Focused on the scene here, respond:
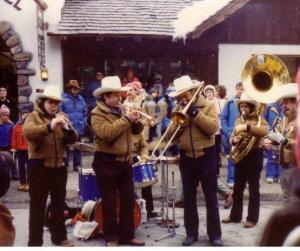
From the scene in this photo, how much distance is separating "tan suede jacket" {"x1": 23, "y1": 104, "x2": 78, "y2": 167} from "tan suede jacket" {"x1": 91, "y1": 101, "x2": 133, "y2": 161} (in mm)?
212

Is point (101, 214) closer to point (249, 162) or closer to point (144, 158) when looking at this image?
point (144, 158)

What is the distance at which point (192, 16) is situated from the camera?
9.84 metres

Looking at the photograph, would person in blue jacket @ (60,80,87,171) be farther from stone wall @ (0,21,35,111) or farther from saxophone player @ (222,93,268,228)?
saxophone player @ (222,93,268,228)

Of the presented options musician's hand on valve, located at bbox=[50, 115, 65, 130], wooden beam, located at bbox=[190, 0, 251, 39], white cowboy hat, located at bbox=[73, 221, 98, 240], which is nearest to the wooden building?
wooden beam, located at bbox=[190, 0, 251, 39]

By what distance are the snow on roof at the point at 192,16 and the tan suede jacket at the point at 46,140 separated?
495 centimetres

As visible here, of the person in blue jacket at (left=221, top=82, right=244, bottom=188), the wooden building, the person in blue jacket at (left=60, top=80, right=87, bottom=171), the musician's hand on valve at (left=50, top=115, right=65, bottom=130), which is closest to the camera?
the musician's hand on valve at (left=50, top=115, right=65, bottom=130)

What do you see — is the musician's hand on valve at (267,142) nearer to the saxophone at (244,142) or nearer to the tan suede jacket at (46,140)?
the saxophone at (244,142)

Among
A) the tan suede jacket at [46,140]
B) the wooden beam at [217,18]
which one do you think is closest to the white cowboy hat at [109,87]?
the tan suede jacket at [46,140]

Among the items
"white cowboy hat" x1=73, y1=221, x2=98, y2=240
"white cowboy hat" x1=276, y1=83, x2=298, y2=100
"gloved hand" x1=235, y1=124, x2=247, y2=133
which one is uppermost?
"white cowboy hat" x1=276, y1=83, x2=298, y2=100

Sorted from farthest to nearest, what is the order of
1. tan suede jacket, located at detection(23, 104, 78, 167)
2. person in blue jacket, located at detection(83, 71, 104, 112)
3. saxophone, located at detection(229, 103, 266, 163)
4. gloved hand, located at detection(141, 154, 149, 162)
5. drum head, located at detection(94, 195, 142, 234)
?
1. person in blue jacket, located at detection(83, 71, 104, 112)
2. saxophone, located at detection(229, 103, 266, 163)
3. gloved hand, located at detection(141, 154, 149, 162)
4. drum head, located at detection(94, 195, 142, 234)
5. tan suede jacket, located at detection(23, 104, 78, 167)

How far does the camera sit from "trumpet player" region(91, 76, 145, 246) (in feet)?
16.8

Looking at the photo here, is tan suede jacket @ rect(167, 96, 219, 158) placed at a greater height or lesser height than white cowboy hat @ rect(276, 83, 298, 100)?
lesser

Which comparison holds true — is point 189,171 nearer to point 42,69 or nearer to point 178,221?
point 178,221

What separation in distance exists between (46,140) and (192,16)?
5.34 meters
